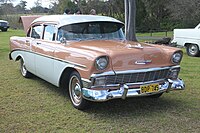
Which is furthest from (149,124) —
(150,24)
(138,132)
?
(150,24)

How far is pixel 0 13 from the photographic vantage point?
4438 centimetres

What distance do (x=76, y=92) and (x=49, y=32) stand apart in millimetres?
1701

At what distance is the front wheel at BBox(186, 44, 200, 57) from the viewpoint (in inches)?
485

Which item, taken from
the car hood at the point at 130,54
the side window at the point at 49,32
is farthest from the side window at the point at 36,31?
the car hood at the point at 130,54

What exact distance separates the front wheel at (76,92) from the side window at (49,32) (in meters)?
1.15

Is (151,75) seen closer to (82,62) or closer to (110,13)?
(82,62)

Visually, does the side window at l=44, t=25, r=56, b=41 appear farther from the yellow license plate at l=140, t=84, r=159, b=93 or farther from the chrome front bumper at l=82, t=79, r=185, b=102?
the yellow license plate at l=140, t=84, r=159, b=93

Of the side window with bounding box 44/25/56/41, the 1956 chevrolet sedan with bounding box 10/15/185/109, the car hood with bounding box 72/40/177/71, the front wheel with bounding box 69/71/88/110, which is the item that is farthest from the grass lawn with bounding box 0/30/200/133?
the side window with bounding box 44/25/56/41

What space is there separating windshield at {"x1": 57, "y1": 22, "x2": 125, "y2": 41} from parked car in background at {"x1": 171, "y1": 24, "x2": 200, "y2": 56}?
7.05 meters

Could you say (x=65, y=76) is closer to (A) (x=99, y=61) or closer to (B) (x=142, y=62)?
(A) (x=99, y=61)

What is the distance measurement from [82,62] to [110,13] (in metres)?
31.3

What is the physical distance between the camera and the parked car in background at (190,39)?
482 inches

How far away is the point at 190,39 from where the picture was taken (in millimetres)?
12477

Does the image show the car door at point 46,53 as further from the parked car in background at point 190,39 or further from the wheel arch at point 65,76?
the parked car in background at point 190,39
